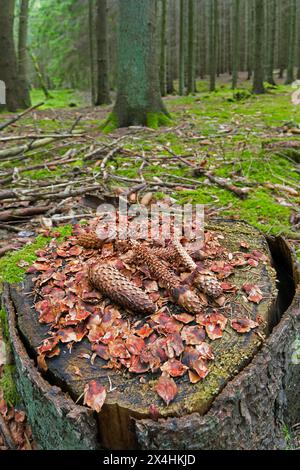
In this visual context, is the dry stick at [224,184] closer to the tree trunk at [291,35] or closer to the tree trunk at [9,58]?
the tree trunk at [9,58]

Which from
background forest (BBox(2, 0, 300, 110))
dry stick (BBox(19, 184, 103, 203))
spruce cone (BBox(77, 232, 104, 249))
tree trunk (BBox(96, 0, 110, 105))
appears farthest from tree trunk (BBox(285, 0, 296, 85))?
spruce cone (BBox(77, 232, 104, 249))

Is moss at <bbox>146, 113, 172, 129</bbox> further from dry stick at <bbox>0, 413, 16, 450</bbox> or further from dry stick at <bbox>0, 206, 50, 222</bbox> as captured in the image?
dry stick at <bbox>0, 413, 16, 450</bbox>

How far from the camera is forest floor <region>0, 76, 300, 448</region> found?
3223mm

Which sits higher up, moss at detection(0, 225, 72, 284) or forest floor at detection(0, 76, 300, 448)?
forest floor at detection(0, 76, 300, 448)

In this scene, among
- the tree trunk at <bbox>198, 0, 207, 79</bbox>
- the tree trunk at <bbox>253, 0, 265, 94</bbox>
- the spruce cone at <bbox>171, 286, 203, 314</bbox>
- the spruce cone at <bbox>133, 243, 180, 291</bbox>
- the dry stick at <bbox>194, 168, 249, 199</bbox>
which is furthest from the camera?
the tree trunk at <bbox>198, 0, 207, 79</bbox>

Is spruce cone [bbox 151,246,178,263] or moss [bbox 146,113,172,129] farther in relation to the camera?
moss [bbox 146,113,172,129]

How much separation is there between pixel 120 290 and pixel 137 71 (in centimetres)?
611

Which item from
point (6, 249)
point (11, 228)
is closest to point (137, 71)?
point (11, 228)

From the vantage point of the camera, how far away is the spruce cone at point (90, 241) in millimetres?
2318

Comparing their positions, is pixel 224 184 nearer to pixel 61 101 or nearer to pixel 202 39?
pixel 61 101

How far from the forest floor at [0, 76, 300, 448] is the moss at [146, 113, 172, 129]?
0.38m

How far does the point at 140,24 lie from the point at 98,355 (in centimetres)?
663

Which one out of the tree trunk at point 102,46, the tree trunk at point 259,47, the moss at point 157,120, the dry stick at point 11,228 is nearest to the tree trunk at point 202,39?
the tree trunk at point 259,47
